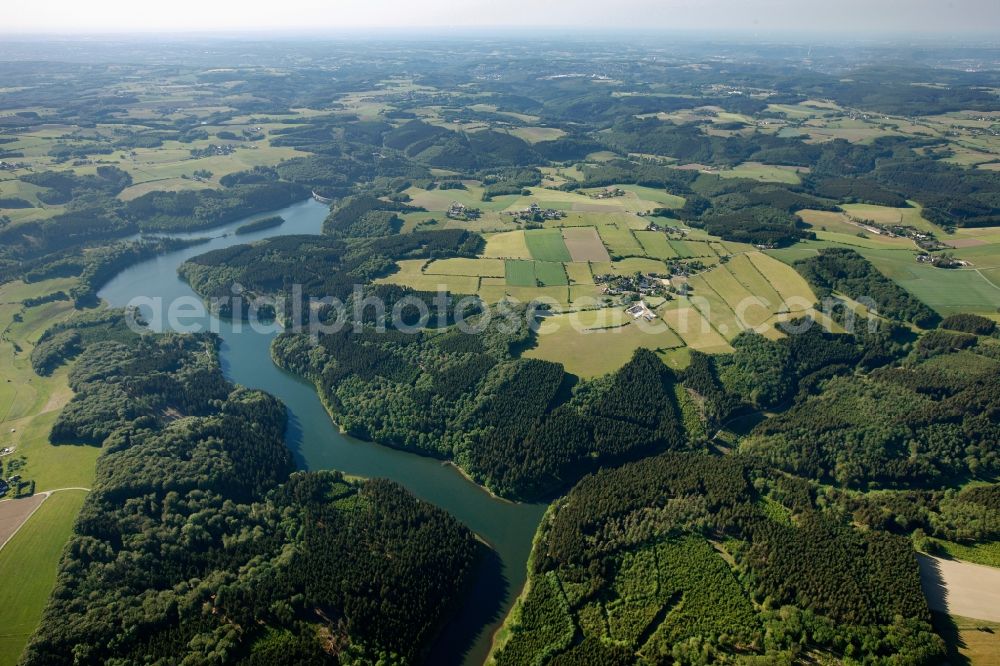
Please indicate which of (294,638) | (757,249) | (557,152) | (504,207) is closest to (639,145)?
(557,152)

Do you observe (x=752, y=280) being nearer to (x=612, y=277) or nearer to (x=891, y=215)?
(x=612, y=277)

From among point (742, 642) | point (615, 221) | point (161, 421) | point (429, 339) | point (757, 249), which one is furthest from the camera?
point (615, 221)

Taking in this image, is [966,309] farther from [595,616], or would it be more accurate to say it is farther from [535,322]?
[595,616]

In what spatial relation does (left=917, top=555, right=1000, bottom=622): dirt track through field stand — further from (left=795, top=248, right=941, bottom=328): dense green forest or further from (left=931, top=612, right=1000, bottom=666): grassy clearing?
(left=795, top=248, right=941, bottom=328): dense green forest

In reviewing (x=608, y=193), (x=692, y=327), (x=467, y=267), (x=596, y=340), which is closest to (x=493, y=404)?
(x=596, y=340)

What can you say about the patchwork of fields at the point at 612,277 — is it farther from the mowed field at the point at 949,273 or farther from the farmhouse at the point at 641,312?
the mowed field at the point at 949,273

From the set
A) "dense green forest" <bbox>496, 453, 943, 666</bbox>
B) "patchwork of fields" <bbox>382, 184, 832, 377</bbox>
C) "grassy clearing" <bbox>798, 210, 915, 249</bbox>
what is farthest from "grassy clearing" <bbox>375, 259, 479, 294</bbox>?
"grassy clearing" <bbox>798, 210, 915, 249</bbox>
